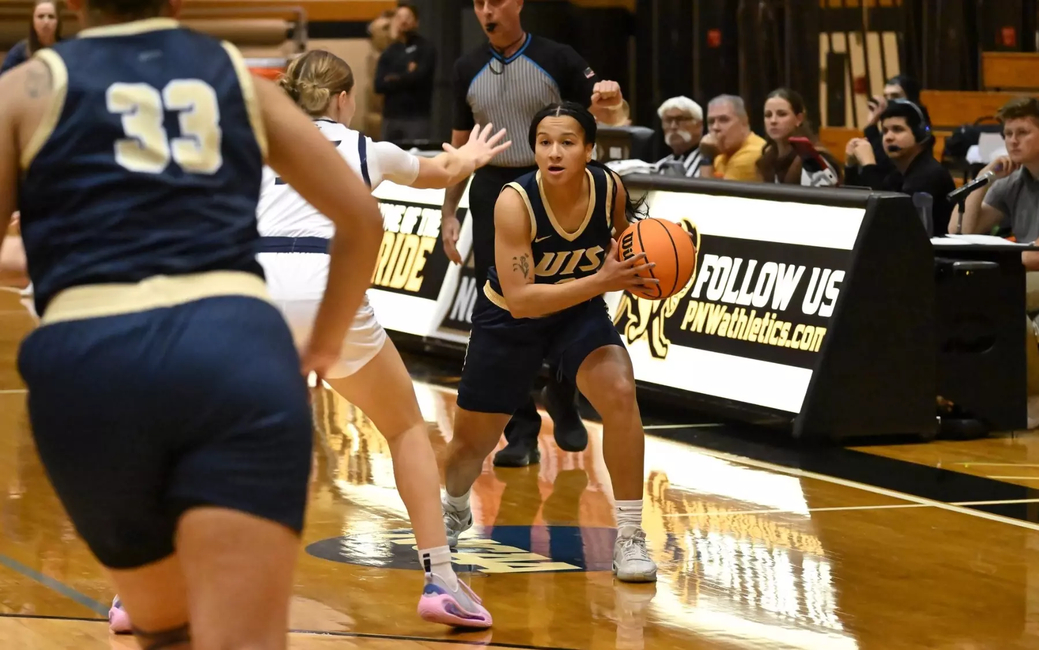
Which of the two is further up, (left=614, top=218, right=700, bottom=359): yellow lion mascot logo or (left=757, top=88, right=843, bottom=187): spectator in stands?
(left=757, top=88, right=843, bottom=187): spectator in stands

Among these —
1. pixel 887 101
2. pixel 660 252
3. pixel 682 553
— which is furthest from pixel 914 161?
pixel 660 252

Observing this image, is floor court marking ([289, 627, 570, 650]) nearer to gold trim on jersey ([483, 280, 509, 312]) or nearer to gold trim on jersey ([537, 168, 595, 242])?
gold trim on jersey ([483, 280, 509, 312])

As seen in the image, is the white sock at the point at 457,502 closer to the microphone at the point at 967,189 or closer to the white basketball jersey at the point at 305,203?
the white basketball jersey at the point at 305,203

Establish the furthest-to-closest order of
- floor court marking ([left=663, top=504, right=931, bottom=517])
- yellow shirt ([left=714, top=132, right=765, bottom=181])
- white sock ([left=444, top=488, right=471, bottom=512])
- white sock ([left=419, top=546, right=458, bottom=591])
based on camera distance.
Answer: yellow shirt ([left=714, top=132, right=765, bottom=181])
floor court marking ([left=663, top=504, right=931, bottom=517])
white sock ([left=444, top=488, right=471, bottom=512])
white sock ([left=419, top=546, right=458, bottom=591])

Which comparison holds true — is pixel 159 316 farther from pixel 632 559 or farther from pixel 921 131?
pixel 921 131

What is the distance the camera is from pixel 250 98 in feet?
7.98

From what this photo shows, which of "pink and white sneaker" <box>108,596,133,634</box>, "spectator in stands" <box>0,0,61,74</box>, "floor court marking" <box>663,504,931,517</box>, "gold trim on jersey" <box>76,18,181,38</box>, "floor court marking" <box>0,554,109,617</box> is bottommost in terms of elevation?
"floor court marking" <box>663,504,931,517</box>

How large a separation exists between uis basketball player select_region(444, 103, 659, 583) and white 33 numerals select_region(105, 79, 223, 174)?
Result: 292 cm

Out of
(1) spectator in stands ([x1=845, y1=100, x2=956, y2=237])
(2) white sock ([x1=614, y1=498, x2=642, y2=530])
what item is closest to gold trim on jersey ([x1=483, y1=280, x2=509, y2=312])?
(2) white sock ([x1=614, y1=498, x2=642, y2=530])

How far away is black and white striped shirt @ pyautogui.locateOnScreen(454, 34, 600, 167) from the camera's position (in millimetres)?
7203

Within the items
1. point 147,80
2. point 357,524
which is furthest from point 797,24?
point 147,80

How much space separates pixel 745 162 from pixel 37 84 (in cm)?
810

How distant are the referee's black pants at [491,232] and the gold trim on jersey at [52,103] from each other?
463cm

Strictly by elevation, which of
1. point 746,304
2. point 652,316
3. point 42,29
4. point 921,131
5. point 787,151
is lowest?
point 652,316
